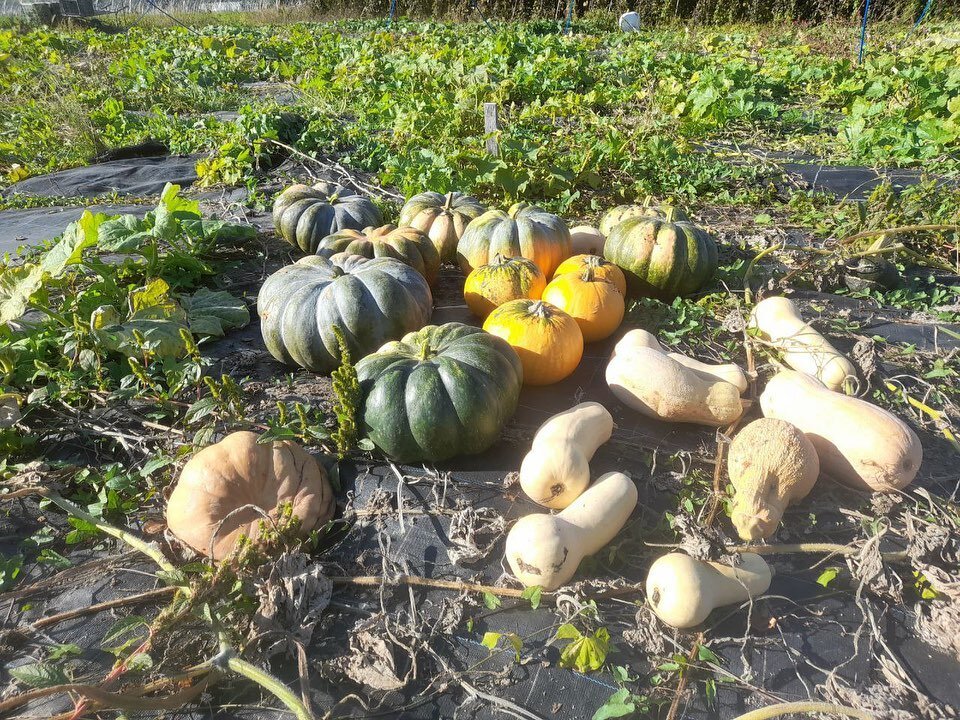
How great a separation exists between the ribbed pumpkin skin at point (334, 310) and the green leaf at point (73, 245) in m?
→ 0.99

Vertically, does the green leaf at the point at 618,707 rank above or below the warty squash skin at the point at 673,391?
below

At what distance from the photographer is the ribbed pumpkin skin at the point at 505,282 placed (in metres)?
3.24

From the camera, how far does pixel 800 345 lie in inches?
113

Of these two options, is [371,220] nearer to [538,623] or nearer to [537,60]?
[538,623]

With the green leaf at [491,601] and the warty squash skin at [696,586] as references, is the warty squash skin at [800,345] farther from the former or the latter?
the green leaf at [491,601]

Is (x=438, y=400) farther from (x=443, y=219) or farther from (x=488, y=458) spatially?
(x=443, y=219)

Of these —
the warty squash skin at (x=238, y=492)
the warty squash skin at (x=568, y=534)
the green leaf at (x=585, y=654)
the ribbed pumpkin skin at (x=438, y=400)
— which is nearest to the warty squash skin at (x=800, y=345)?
the warty squash skin at (x=568, y=534)

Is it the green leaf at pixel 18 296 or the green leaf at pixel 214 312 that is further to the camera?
the green leaf at pixel 214 312

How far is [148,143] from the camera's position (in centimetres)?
742

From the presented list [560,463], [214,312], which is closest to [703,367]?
[560,463]

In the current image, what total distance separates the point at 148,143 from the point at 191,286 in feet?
15.4

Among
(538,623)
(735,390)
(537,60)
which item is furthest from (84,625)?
(537,60)

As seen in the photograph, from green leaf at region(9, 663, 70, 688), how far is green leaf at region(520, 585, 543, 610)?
1.36 meters

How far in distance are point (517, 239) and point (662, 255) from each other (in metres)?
0.89
